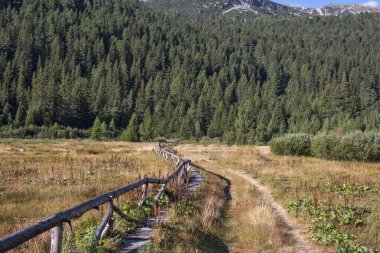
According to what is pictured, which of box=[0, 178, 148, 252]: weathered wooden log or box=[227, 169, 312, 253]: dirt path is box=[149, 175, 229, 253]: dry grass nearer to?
box=[0, 178, 148, 252]: weathered wooden log

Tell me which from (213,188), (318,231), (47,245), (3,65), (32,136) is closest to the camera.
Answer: (47,245)

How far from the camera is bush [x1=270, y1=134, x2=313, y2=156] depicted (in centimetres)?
4422

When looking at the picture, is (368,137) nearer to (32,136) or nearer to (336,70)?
(32,136)

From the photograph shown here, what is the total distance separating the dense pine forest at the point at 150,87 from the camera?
104250 mm

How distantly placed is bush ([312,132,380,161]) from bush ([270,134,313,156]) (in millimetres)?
2860

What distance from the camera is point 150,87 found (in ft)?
465

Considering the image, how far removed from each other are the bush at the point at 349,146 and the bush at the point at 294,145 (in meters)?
2.86

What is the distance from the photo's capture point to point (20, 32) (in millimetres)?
157375

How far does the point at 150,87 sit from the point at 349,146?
10760 centimetres

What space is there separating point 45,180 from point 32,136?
7471 cm

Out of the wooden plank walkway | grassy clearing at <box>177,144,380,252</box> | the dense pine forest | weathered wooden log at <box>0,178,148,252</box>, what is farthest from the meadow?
the dense pine forest

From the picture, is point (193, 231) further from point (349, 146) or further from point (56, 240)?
point (349, 146)

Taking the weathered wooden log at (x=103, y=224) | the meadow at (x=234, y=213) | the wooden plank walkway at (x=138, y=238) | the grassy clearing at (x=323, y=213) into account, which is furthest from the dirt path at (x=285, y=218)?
the weathered wooden log at (x=103, y=224)

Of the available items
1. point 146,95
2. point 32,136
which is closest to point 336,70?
point 146,95
